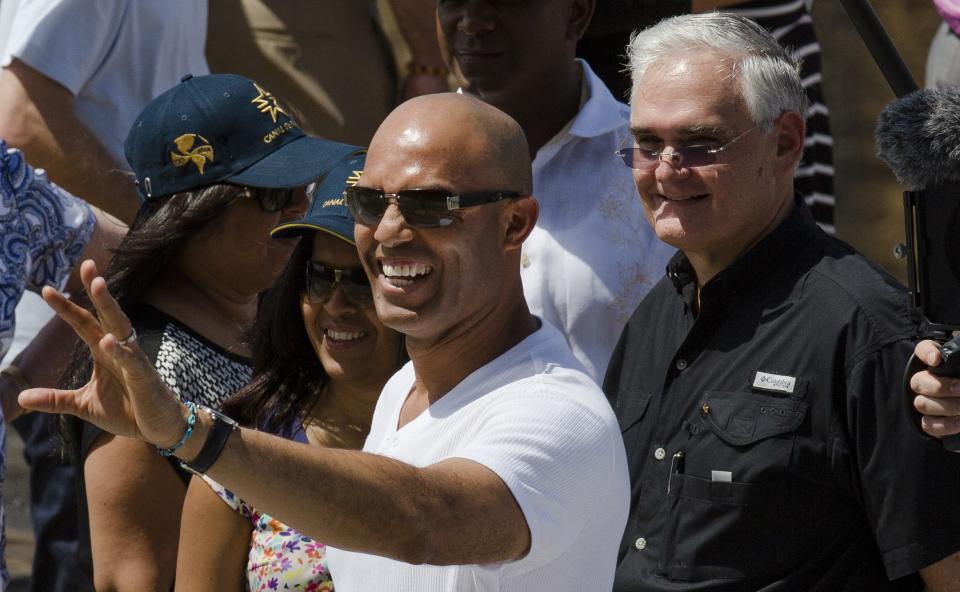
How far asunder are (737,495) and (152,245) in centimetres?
136

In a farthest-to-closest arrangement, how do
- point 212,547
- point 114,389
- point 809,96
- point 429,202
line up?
point 809,96
point 212,547
point 429,202
point 114,389

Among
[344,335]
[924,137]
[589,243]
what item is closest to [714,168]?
[924,137]

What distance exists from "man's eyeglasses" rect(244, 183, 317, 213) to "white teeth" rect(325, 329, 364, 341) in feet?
1.41

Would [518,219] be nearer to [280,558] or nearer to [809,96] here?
[280,558]

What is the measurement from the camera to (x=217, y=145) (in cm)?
328

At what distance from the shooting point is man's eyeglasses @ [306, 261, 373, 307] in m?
2.97

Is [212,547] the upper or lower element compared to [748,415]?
lower

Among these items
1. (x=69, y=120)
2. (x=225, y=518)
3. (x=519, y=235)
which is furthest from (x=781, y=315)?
(x=69, y=120)

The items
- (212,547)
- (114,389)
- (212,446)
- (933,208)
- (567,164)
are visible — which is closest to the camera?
(212,446)

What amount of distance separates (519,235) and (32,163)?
222cm

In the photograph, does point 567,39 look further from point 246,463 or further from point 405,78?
point 246,463

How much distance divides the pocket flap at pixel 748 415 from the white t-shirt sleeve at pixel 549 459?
23.6 inches

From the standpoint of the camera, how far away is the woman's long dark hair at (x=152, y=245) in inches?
125

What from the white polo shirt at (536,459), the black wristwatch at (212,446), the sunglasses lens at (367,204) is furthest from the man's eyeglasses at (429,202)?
the black wristwatch at (212,446)
